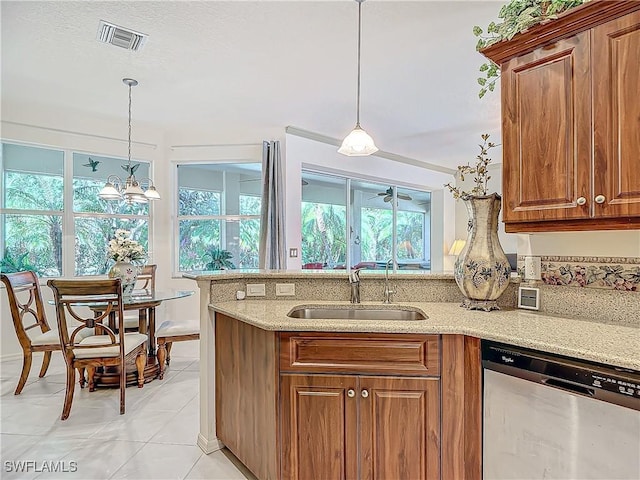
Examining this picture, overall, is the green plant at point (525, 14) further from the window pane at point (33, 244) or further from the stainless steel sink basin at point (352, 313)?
the window pane at point (33, 244)

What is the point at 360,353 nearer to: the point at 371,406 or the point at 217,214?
the point at 371,406

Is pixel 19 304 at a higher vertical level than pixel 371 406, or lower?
higher

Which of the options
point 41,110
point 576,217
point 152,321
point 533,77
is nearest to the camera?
point 576,217

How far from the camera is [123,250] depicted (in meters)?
3.52

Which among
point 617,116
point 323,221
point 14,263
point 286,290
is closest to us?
point 617,116

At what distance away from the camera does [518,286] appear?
2.06m

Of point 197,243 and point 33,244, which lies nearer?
point 33,244

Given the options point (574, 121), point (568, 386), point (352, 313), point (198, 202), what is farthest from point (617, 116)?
point (198, 202)

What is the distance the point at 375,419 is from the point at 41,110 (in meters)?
4.63

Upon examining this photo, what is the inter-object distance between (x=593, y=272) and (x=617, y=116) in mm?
704


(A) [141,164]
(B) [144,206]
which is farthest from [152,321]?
(A) [141,164]

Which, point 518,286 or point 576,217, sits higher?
point 576,217

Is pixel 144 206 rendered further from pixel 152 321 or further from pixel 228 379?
pixel 228 379

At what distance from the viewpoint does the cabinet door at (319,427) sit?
5.62 ft
